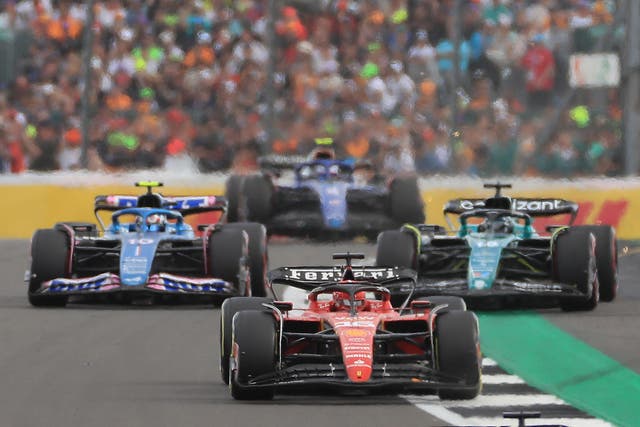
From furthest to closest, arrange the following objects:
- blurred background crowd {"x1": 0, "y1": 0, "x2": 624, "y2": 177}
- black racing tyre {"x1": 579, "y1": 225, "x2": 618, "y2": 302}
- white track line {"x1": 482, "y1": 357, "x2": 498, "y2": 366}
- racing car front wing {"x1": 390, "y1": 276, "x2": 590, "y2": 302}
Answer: blurred background crowd {"x1": 0, "y1": 0, "x2": 624, "y2": 177}, black racing tyre {"x1": 579, "y1": 225, "x2": 618, "y2": 302}, racing car front wing {"x1": 390, "y1": 276, "x2": 590, "y2": 302}, white track line {"x1": 482, "y1": 357, "x2": 498, "y2": 366}

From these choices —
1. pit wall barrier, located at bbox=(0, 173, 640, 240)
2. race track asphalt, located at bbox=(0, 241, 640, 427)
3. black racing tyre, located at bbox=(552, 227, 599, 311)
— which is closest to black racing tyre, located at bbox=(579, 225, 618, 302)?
race track asphalt, located at bbox=(0, 241, 640, 427)

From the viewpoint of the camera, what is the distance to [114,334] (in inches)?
517

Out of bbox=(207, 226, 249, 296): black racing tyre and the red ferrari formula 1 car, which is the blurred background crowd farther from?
the red ferrari formula 1 car

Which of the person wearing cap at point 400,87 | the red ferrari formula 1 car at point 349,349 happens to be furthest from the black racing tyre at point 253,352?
the person wearing cap at point 400,87

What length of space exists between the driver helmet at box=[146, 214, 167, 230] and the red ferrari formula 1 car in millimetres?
5840

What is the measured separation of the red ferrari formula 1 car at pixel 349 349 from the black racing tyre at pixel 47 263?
536cm

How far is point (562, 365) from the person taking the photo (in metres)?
11.3

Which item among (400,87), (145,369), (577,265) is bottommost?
(145,369)

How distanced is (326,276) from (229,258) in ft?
15.2

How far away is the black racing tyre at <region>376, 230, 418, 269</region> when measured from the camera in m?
15.1

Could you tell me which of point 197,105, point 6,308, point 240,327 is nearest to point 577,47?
point 197,105

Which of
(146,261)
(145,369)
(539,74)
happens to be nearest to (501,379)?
(145,369)

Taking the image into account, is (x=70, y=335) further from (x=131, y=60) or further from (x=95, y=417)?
(x=131, y=60)

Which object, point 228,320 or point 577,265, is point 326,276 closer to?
point 228,320
